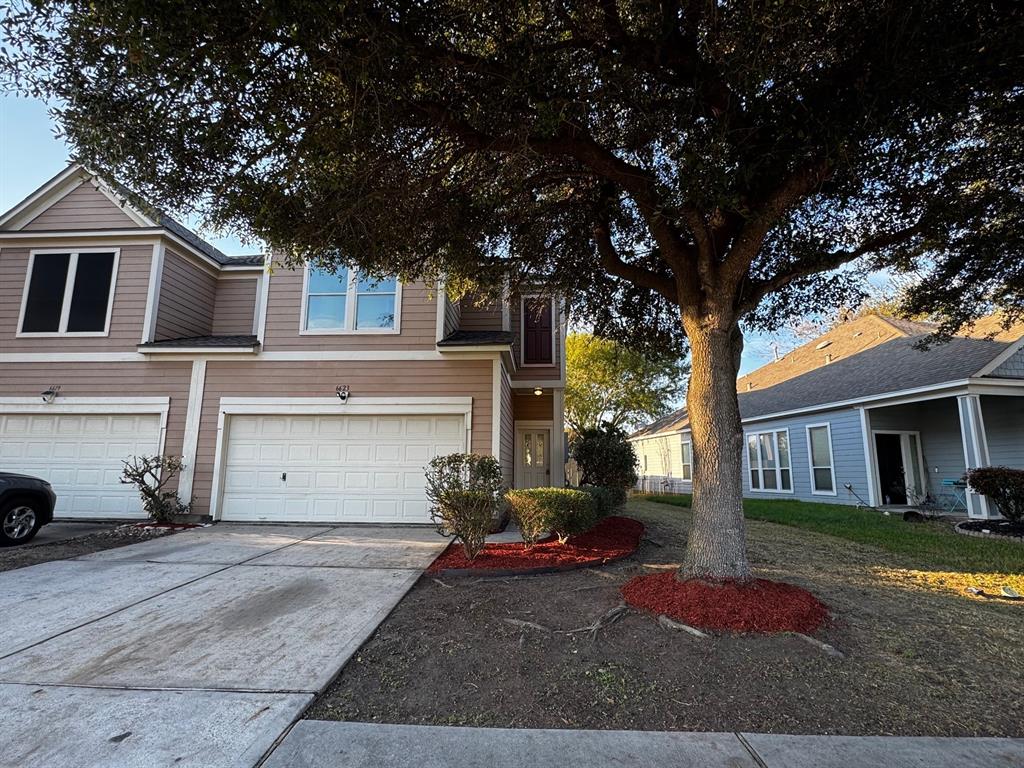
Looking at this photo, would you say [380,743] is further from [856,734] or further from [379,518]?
[379,518]

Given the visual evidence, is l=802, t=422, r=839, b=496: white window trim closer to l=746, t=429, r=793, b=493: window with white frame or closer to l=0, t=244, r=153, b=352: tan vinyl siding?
l=746, t=429, r=793, b=493: window with white frame

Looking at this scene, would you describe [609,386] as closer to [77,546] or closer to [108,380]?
[108,380]

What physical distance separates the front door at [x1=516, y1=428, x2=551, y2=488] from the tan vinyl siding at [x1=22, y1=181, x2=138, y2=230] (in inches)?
388

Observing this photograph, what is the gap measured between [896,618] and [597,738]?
3.34m

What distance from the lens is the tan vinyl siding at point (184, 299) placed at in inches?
408

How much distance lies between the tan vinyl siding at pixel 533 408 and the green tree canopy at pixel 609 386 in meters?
9.47

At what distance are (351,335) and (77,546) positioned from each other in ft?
16.9

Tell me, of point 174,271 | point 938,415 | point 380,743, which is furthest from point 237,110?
point 938,415

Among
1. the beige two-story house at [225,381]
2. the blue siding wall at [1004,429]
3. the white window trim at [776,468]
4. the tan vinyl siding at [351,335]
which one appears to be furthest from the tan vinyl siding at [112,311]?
the blue siding wall at [1004,429]

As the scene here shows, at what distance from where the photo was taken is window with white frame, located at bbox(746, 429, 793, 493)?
16094 millimetres

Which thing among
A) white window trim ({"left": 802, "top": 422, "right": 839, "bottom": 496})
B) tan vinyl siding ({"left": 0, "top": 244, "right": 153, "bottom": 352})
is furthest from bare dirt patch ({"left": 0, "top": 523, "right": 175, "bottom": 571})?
white window trim ({"left": 802, "top": 422, "right": 839, "bottom": 496})

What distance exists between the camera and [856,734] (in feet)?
8.63

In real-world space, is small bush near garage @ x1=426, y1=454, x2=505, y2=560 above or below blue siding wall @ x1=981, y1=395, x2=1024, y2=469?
below

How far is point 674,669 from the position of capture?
3.34m
